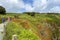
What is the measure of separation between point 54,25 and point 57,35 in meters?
3.15

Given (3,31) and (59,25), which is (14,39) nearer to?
(3,31)

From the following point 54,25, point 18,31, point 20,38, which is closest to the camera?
point 20,38

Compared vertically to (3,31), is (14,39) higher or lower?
higher

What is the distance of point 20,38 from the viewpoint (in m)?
15.8

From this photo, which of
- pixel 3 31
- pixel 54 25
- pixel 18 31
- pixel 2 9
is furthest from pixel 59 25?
pixel 18 31

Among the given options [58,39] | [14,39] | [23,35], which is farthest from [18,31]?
[58,39]

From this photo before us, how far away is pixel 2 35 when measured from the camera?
75.5 ft

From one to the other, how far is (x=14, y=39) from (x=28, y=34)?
485 centimetres

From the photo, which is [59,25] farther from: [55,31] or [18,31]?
[18,31]

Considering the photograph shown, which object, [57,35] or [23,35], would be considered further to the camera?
[57,35]

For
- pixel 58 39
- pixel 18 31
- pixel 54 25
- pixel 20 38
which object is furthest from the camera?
pixel 54 25

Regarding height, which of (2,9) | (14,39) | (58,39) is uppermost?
(14,39)

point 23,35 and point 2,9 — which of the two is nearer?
point 23,35

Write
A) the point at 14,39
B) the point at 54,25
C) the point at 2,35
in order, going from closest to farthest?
1. the point at 14,39
2. the point at 2,35
3. the point at 54,25
